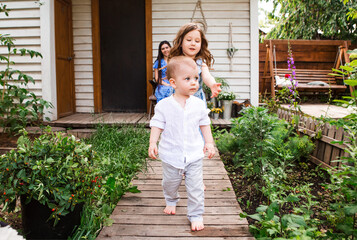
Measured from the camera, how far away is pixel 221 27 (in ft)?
20.5

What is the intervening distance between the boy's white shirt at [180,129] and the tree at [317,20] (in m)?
8.91

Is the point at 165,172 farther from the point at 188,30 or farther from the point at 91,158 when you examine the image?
the point at 188,30

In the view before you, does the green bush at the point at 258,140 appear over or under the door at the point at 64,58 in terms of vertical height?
under

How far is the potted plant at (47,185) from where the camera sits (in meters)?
1.80

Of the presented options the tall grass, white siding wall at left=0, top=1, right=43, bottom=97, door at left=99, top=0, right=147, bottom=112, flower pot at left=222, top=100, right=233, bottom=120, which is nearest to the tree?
flower pot at left=222, top=100, right=233, bottom=120

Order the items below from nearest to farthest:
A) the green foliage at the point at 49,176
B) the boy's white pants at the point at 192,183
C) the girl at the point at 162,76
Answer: the green foliage at the point at 49,176 → the boy's white pants at the point at 192,183 → the girl at the point at 162,76

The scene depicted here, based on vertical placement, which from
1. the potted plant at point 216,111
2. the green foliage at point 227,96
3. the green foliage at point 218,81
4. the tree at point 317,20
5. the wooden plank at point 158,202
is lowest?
the wooden plank at point 158,202

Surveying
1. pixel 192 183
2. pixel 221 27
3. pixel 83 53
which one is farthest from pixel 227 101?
pixel 192 183

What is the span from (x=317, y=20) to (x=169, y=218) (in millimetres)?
10109

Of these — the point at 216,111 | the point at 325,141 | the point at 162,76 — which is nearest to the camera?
the point at 325,141

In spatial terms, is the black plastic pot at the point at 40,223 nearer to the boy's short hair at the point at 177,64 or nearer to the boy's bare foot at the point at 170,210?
the boy's bare foot at the point at 170,210

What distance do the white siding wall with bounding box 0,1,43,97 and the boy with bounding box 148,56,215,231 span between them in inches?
166

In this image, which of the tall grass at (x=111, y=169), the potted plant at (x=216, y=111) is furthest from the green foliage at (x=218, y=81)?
the tall grass at (x=111, y=169)

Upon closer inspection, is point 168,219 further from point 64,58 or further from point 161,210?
point 64,58
